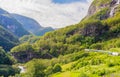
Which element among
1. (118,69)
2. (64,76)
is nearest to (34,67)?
(64,76)

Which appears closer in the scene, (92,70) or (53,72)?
(92,70)

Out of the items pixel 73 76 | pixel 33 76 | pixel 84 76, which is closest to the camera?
pixel 84 76

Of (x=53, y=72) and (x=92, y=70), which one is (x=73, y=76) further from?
(x=53, y=72)

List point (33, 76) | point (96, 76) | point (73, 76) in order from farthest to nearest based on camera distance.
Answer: point (33, 76), point (73, 76), point (96, 76)

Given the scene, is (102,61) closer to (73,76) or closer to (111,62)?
(111,62)

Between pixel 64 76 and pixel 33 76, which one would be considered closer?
pixel 64 76

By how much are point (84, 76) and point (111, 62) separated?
109ft

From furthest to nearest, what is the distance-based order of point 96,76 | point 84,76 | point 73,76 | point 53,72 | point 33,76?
1. point 53,72
2. point 33,76
3. point 73,76
4. point 96,76
5. point 84,76

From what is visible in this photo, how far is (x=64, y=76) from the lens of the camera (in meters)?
139

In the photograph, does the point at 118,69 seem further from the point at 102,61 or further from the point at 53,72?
the point at 53,72

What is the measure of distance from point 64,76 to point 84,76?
3200 cm

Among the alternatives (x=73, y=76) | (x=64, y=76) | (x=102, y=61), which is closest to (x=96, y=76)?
(x=73, y=76)

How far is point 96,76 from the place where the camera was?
397 feet

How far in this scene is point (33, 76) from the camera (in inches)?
6132
